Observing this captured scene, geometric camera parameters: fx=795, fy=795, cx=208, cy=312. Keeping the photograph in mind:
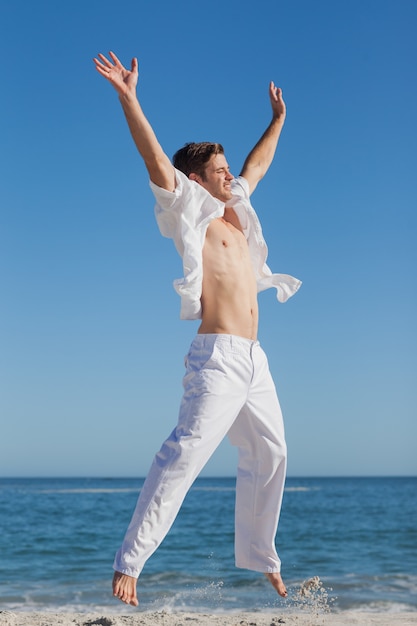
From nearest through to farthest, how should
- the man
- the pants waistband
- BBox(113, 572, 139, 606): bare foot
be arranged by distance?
1. BBox(113, 572, 139, 606): bare foot
2. the man
3. the pants waistband

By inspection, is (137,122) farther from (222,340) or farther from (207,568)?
(207,568)

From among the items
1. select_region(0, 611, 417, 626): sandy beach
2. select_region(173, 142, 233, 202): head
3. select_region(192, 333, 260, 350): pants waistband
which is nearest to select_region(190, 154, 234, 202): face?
select_region(173, 142, 233, 202): head

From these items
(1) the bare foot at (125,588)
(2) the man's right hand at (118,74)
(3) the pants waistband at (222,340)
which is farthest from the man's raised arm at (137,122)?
(1) the bare foot at (125,588)

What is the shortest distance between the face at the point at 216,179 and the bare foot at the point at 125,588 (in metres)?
2.10

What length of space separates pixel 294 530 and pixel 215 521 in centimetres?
297

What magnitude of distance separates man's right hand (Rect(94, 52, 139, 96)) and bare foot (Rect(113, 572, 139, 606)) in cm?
239

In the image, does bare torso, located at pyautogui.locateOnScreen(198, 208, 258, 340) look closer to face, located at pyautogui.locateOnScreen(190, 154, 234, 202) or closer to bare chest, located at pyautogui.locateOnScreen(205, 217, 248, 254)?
bare chest, located at pyautogui.locateOnScreen(205, 217, 248, 254)

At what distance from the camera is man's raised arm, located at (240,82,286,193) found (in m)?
5.04

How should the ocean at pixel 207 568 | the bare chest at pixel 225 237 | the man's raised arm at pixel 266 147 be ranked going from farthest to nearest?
the ocean at pixel 207 568
the man's raised arm at pixel 266 147
the bare chest at pixel 225 237

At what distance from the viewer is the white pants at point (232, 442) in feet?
12.8

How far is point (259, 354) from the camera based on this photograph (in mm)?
4312

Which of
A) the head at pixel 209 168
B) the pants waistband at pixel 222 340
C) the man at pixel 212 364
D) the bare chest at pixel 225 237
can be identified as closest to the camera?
the man at pixel 212 364

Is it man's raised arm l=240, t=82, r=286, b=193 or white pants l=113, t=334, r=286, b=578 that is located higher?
man's raised arm l=240, t=82, r=286, b=193

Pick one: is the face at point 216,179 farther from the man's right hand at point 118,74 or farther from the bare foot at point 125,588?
the bare foot at point 125,588
